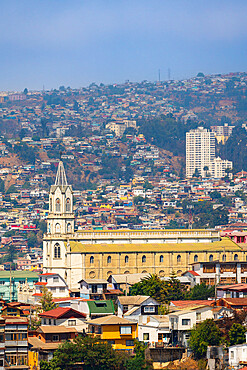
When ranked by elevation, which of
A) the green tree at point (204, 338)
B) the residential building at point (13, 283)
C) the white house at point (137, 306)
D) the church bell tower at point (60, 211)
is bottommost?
the green tree at point (204, 338)

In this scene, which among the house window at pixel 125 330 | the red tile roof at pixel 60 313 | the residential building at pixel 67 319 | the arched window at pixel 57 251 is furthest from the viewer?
the arched window at pixel 57 251

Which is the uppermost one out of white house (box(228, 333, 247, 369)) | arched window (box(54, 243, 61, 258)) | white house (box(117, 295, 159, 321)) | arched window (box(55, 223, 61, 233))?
arched window (box(55, 223, 61, 233))

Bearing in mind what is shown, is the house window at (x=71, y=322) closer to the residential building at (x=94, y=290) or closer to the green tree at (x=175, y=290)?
the green tree at (x=175, y=290)

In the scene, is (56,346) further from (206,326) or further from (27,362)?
(206,326)

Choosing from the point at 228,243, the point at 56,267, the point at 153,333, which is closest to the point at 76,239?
the point at 56,267

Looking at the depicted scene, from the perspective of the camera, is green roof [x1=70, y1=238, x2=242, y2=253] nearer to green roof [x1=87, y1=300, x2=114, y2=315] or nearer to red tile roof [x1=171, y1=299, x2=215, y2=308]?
red tile roof [x1=171, y1=299, x2=215, y2=308]

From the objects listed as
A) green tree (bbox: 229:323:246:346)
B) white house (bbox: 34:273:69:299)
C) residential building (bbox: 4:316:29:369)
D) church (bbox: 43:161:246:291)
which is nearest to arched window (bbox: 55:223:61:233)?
church (bbox: 43:161:246:291)

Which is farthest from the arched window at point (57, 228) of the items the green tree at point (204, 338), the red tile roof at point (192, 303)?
the green tree at point (204, 338)
